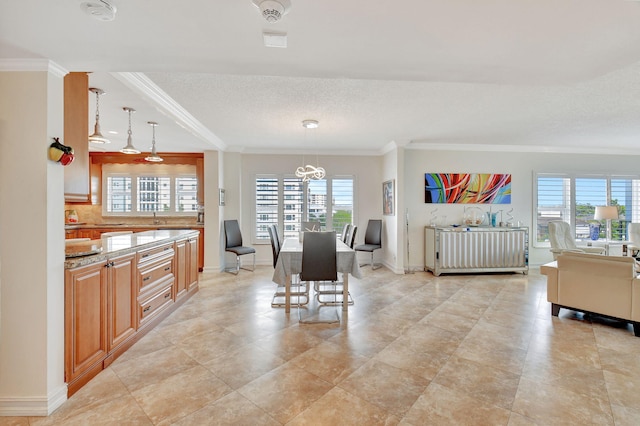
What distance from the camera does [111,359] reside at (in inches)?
95.9

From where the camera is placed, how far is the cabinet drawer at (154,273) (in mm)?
2883

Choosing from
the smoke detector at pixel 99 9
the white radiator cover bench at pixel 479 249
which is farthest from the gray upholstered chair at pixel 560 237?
the smoke detector at pixel 99 9

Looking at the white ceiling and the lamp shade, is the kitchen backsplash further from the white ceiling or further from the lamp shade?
the lamp shade

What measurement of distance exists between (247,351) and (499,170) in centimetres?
577

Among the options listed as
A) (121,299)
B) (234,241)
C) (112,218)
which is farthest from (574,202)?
(112,218)

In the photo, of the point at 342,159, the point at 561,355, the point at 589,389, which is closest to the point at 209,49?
the point at 589,389

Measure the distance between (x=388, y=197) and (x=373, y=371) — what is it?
411 centimetres

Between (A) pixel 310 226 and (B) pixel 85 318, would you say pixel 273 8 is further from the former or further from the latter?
(A) pixel 310 226

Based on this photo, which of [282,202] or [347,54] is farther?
[282,202]

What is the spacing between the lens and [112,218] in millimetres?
6258

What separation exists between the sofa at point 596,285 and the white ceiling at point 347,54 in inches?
69.2

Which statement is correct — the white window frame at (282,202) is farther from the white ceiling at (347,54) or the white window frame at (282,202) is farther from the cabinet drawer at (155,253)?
the cabinet drawer at (155,253)

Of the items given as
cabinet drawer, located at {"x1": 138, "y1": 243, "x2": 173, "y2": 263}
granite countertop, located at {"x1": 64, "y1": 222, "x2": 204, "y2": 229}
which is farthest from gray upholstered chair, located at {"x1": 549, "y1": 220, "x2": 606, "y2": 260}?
granite countertop, located at {"x1": 64, "y1": 222, "x2": 204, "y2": 229}

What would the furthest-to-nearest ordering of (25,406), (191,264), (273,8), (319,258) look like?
(191,264), (319,258), (25,406), (273,8)
